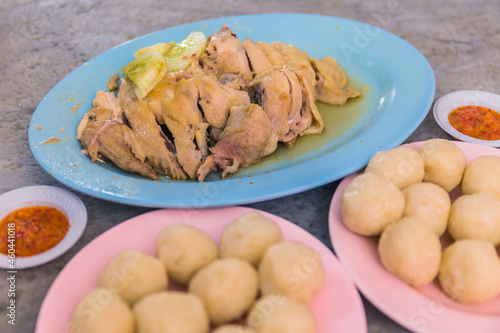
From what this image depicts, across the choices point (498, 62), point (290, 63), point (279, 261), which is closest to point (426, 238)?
point (279, 261)

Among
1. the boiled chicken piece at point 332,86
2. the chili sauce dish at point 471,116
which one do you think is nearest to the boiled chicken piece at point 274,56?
the boiled chicken piece at point 332,86

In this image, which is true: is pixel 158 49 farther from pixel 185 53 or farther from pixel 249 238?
pixel 249 238

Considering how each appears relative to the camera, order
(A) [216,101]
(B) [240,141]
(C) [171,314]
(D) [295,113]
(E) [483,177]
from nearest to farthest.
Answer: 1. (C) [171,314]
2. (E) [483,177]
3. (B) [240,141]
4. (A) [216,101]
5. (D) [295,113]

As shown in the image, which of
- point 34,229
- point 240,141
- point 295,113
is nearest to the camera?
point 34,229

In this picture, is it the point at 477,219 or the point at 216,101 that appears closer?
the point at 477,219

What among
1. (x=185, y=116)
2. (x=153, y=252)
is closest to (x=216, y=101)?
(x=185, y=116)

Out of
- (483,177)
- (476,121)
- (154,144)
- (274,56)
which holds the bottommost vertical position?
(476,121)

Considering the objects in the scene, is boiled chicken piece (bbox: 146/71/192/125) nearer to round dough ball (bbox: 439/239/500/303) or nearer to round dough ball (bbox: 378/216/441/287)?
round dough ball (bbox: 378/216/441/287)
